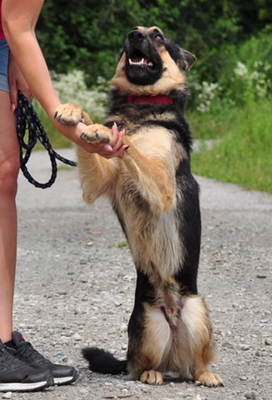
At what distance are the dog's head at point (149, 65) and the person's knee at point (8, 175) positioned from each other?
2.89 feet

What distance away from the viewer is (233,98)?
20.7 metres

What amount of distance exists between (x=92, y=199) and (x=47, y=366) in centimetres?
85

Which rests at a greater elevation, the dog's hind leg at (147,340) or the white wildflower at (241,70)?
the dog's hind leg at (147,340)

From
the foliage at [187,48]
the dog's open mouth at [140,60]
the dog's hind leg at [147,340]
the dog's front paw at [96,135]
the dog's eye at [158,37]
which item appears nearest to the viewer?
the dog's front paw at [96,135]

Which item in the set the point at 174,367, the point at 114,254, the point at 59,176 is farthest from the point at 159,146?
the point at 59,176

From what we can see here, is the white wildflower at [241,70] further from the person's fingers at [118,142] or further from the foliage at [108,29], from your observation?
the person's fingers at [118,142]

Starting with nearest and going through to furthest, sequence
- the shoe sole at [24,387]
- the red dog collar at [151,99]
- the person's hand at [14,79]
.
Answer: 1. the shoe sole at [24,387]
2. the person's hand at [14,79]
3. the red dog collar at [151,99]

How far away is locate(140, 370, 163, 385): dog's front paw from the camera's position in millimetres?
4648

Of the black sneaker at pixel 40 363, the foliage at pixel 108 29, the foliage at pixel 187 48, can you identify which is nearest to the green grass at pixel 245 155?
the foliage at pixel 187 48

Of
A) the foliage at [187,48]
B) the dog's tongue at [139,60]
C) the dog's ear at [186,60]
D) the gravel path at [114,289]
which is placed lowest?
the foliage at [187,48]

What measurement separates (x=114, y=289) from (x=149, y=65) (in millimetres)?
2175

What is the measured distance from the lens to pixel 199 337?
4.70 m

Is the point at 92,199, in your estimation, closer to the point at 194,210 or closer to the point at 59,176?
the point at 194,210

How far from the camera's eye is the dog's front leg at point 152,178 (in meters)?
4.46
